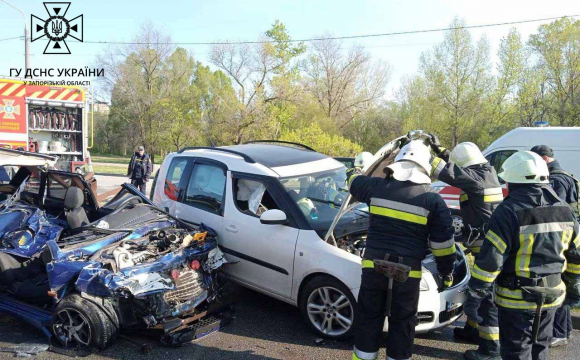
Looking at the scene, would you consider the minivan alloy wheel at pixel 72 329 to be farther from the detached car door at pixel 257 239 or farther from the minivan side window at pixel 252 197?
the minivan side window at pixel 252 197

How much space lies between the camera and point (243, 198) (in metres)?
4.76

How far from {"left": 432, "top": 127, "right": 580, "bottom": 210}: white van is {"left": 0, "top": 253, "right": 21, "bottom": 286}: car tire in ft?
21.7

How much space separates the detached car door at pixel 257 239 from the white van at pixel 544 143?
4390 mm

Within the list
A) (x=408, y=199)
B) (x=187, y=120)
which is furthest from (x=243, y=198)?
(x=187, y=120)

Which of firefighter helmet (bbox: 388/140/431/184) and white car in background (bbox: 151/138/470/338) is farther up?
firefighter helmet (bbox: 388/140/431/184)

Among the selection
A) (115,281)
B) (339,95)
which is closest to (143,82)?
(339,95)

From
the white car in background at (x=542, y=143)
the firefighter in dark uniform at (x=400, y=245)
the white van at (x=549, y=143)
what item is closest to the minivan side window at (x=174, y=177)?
the firefighter in dark uniform at (x=400, y=245)

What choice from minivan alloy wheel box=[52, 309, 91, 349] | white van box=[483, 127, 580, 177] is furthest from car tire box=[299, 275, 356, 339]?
white van box=[483, 127, 580, 177]

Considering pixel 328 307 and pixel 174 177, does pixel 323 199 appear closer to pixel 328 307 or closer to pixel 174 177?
pixel 328 307

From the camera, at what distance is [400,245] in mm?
3115

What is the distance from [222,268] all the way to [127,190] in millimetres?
1477

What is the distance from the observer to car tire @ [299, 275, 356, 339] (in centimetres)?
384

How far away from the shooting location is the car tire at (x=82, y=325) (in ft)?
11.8

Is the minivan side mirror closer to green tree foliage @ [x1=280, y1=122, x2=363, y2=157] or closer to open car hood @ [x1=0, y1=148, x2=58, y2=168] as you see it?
open car hood @ [x1=0, y1=148, x2=58, y2=168]
